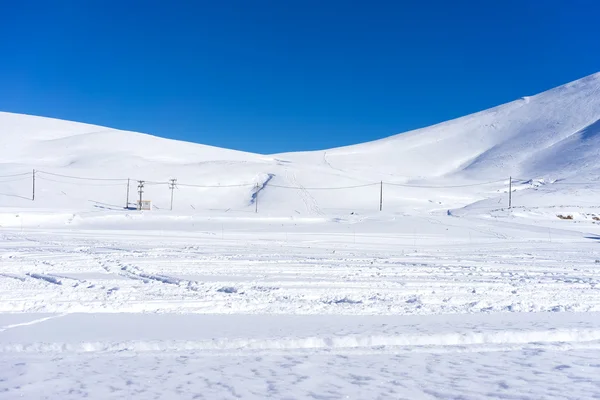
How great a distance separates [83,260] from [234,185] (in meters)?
56.7

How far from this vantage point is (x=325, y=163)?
4496 inches

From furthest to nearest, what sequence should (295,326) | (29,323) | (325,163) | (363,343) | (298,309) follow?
(325,163) → (298,309) → (295,326) → (29,323) → (363,343)

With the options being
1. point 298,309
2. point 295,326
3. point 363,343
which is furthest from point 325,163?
point 363,343

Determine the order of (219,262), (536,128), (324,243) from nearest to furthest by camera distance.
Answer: (219,262) → (324,243) → (536,128)

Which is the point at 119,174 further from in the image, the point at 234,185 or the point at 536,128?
the point at 536,128

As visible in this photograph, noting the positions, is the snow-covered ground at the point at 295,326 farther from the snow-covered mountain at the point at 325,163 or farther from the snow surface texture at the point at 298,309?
the snow-covered mountain at the point at 325,163

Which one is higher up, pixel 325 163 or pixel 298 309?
pixel 325 163

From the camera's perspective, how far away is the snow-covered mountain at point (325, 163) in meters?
63.9

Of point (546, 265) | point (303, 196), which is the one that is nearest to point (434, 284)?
point (546, 265)

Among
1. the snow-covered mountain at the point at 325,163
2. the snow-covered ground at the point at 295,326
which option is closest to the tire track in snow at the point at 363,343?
the snow-covered ground at the point at 295,326

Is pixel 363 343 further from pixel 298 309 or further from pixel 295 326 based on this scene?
pixel 298 309

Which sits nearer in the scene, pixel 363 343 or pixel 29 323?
pixel 363 343

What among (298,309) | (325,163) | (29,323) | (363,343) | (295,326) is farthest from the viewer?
(325,163)

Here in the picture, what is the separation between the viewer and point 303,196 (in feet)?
214
